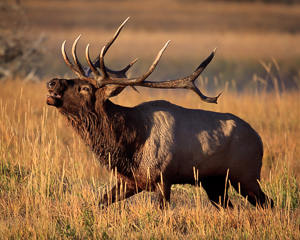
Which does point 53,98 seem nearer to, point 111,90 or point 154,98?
point 111,90

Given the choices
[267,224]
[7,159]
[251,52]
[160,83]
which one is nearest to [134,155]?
[160,83]

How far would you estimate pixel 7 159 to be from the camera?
7074 mm

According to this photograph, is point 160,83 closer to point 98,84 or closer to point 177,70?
point 98,84

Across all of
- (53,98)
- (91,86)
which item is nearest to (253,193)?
(91,86)

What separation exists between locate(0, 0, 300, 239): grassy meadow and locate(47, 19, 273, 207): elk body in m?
0.28

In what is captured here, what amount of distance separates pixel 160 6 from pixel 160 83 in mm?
39155

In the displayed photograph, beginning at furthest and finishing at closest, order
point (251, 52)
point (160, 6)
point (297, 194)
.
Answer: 1. point (160, 6)
2. point (251, 52)
3. point (297, 194)

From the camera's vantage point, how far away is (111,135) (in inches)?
234

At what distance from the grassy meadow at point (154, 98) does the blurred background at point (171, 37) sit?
0.31 ft

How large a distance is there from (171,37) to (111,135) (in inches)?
897

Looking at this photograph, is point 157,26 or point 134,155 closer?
point 134,155

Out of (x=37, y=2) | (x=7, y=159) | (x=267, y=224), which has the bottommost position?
(x=267, y=224)

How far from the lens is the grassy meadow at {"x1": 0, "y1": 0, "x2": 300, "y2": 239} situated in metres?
5.48

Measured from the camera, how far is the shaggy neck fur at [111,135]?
19.4ft
